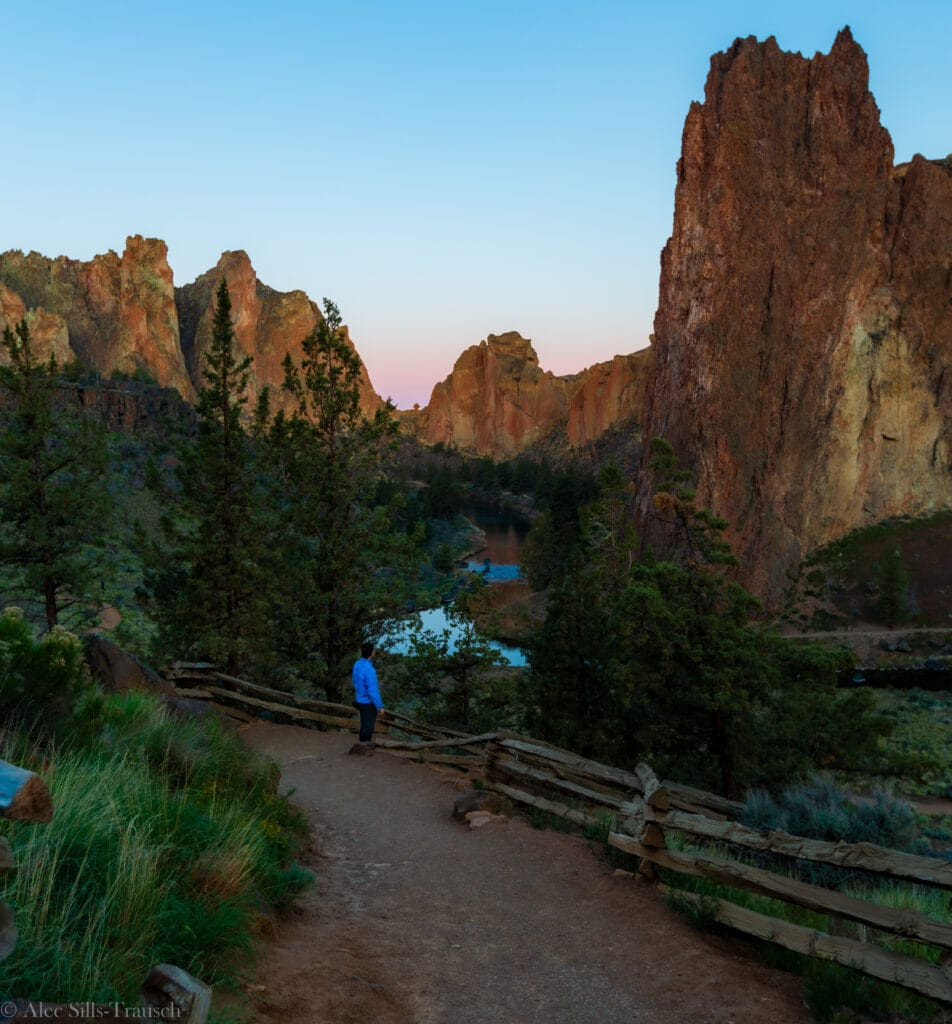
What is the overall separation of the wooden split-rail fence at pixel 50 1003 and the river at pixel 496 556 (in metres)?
43.5

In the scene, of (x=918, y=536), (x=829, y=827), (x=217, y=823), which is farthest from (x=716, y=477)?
(x=217, y=823)

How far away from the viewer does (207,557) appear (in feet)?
54.0

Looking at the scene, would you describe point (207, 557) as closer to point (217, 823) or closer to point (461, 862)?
point (461, 862)

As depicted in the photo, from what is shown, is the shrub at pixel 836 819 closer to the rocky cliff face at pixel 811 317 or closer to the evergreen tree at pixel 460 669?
the evergreen tree at pixel 460 669

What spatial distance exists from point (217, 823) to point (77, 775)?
1.08 m

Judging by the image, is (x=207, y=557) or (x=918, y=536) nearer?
(x=207, y=557)

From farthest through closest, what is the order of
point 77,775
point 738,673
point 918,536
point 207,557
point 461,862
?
point 918,536
point 207,557
point 738,673
point 461,862
point 77,775

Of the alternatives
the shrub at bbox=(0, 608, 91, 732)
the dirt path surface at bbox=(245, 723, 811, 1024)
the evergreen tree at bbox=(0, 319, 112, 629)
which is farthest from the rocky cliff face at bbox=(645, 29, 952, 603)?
the shrub at bbox=(0, 608, 91, 732)

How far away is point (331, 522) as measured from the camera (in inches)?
698

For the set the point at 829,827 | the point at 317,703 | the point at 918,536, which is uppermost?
the point at 918,536

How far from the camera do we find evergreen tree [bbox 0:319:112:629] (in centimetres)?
1764

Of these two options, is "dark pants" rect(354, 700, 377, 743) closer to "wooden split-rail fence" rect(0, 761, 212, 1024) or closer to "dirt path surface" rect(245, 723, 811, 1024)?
"dirt path surface" rect(245, 723, 811, 1024)

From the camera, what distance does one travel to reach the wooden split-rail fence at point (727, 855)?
4.45 meters

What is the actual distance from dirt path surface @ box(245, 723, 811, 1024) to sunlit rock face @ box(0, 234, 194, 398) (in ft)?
567
